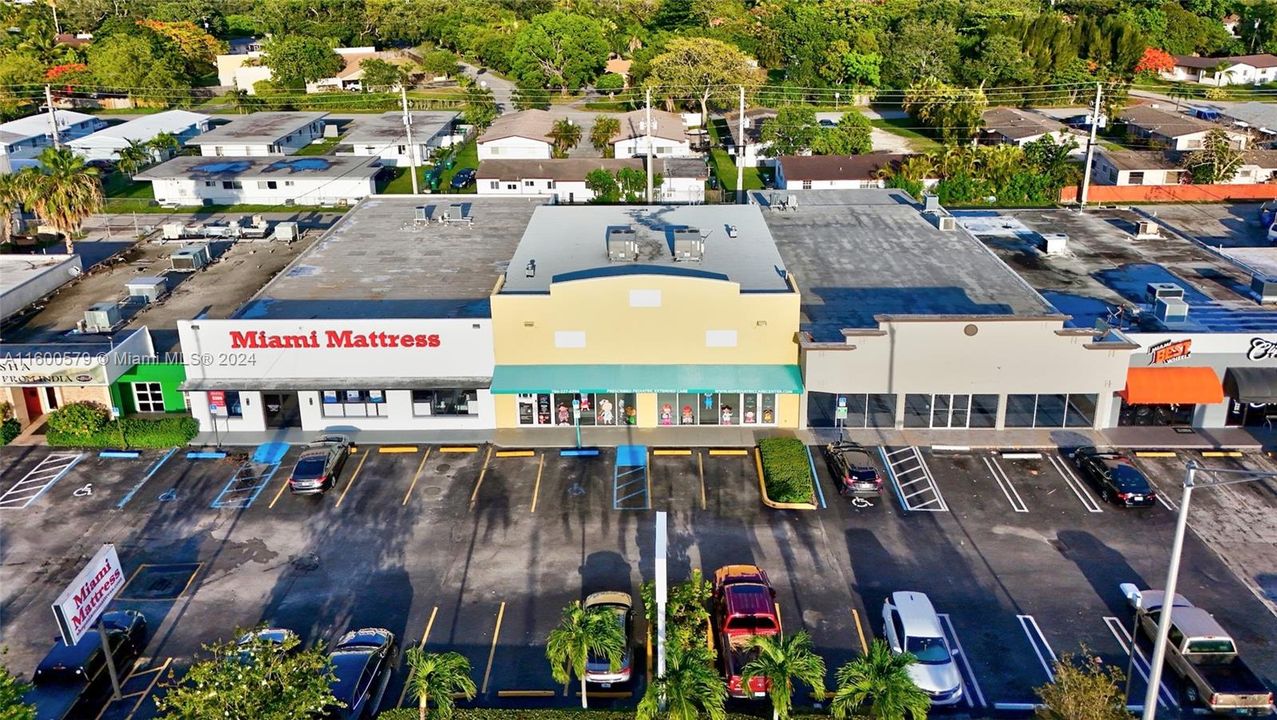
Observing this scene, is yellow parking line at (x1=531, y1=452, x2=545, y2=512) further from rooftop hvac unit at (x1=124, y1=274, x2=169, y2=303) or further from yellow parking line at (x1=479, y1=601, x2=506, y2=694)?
rooftop hvac unit at (x1=124, y1=274, x2=169, y2=303)

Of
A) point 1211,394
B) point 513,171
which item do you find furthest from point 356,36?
point 1211,394

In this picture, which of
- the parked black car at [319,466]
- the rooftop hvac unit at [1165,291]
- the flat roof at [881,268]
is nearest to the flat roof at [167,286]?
the parked black car at [319,466]

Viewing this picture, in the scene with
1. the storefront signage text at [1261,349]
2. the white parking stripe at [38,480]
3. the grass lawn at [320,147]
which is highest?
the grass lawn at [320,147]

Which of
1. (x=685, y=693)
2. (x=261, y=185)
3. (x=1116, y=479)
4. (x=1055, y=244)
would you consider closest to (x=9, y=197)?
(x=261, y=185)

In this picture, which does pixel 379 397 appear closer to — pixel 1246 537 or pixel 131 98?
pixel 1246 537

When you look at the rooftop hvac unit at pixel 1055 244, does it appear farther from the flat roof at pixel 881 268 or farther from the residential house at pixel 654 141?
the residential house at pixel 654 141

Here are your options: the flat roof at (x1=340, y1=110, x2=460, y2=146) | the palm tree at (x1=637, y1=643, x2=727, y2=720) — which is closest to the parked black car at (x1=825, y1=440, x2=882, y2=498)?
the palm tree at (x1=637, y1=643, x2=727, y2=720)
